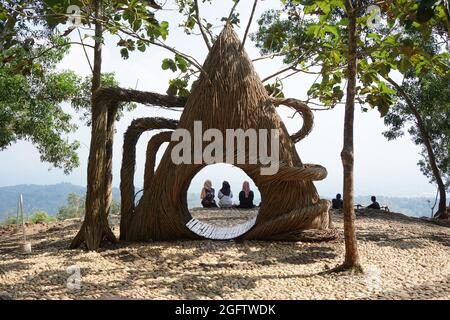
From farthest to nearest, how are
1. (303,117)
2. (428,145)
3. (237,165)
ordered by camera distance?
(428,145), (303,117), (237,165)


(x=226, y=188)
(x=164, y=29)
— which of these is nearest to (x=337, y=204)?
(x=226, y=188)

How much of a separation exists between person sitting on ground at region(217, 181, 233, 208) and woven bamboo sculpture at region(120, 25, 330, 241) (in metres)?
4.22

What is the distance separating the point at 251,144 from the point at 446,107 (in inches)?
286

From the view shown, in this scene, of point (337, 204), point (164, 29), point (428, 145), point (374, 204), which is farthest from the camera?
point (374, 204)

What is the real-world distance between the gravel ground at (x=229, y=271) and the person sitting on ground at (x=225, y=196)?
171 inches

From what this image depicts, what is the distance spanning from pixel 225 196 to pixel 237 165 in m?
4.67

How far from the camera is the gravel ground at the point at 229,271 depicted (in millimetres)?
3807

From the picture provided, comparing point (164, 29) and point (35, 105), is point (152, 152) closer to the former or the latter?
point (164, 29)

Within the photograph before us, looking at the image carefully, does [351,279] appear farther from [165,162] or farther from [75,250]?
[75,250]

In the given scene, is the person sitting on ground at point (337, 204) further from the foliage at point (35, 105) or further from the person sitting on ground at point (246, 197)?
the foliage at point (35, 105)

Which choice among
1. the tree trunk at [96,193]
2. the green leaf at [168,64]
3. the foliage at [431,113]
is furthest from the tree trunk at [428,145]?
the tree trunk at [96,193]

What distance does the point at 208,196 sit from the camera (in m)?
10.5

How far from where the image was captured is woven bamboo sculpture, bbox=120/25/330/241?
5586mm
